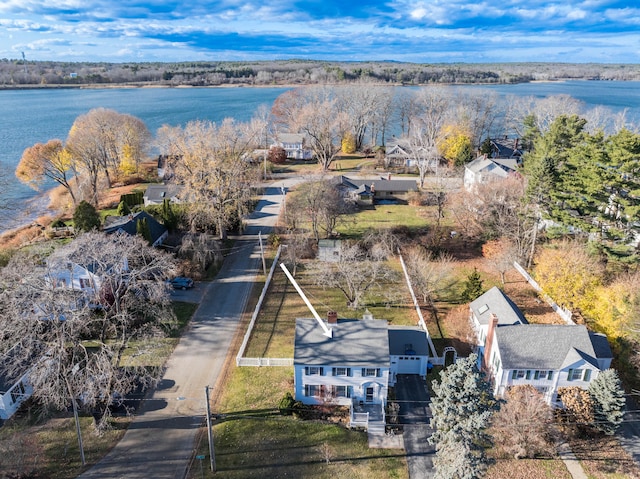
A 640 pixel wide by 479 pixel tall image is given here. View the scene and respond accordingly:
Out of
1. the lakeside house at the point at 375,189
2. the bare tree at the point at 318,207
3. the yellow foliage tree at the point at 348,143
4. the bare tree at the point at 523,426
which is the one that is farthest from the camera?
the yellow foliage tree at the point at 348,143

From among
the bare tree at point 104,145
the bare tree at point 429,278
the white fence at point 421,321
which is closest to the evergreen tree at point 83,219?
the bare tree at point 104,145

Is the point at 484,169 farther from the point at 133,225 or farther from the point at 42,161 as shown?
the point at 42,161

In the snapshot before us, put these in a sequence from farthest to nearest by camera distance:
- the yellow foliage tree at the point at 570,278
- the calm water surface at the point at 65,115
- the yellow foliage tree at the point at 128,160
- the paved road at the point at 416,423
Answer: the yellow foliage tree at the point at 128,160
the calm water surface at the point at 65,115
the yellow foliage tree at the point at 570,278
the paved road at the point at 416,423

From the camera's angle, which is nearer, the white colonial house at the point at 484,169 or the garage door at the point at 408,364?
the garage door at the point at 408,364

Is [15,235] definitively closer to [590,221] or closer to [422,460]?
[422,460]

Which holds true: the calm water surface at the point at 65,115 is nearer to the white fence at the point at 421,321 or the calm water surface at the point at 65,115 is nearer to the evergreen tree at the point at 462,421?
the white fence at the point at 421,321
